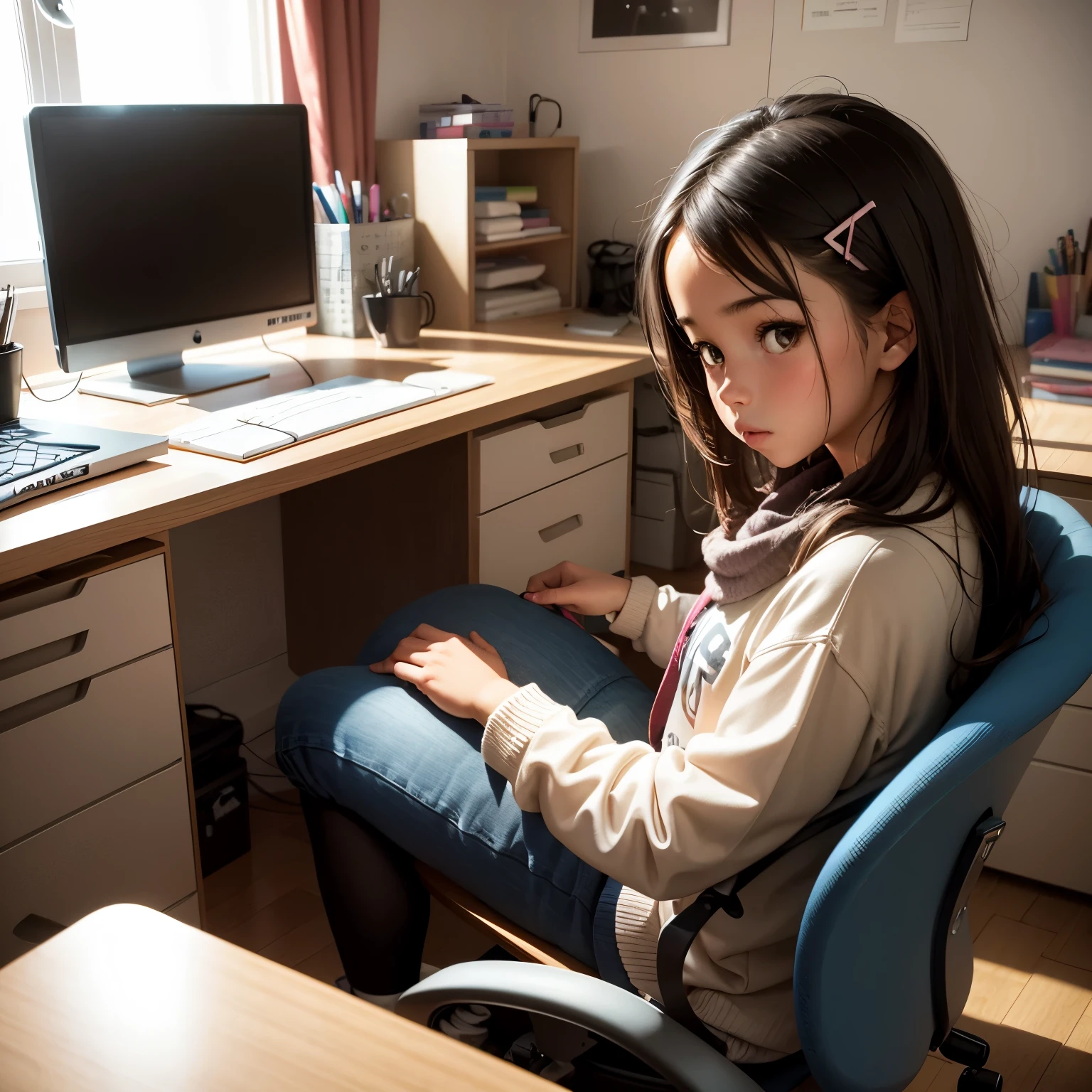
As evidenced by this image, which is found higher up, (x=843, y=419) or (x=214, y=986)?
(x=843, y=419)

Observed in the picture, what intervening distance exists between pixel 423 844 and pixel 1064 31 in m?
1.94

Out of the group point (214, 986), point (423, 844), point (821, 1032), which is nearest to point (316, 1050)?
point (214, 986)

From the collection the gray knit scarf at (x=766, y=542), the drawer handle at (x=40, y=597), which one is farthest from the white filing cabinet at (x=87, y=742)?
the gray knit scarf at (x=766, y=542)

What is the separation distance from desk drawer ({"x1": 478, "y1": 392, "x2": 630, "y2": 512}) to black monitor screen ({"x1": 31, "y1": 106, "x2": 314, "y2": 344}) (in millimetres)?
495

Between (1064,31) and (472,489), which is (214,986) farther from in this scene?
(1064,31)

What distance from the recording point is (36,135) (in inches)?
57.0

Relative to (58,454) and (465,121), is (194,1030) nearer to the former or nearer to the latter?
(58,454)

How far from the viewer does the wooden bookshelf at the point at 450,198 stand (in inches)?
84.4

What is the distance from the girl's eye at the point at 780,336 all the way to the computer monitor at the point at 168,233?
1106mm

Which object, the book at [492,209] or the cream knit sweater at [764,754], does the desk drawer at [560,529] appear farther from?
the cream knit sweater at [764,754]

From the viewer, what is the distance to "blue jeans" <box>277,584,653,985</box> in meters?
0.93

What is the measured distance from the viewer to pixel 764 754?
2.40 feet

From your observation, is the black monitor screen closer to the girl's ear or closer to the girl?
the girl

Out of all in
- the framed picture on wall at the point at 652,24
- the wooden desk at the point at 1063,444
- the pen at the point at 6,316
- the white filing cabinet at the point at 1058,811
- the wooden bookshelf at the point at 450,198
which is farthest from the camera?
the framed picture on wall at the point at 652,24
